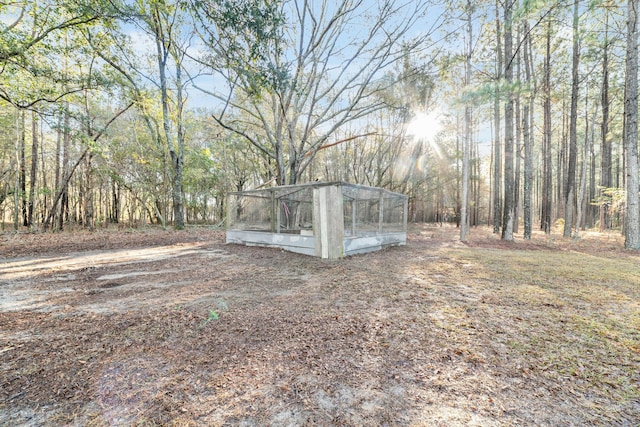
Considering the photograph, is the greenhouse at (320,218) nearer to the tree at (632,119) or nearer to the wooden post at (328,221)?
the wooden post at (328,221)

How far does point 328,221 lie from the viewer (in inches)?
212

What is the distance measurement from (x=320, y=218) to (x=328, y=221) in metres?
0.20

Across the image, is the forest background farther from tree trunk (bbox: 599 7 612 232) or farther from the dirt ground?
the dirt ground

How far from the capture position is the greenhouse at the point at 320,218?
5434 mm

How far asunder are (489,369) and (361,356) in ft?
2.63

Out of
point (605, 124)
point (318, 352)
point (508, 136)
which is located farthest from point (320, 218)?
point (605, 124)

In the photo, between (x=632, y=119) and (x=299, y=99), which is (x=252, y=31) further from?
(x=632, y=119)

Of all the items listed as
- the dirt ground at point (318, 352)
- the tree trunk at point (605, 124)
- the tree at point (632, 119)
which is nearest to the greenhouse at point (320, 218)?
the dirt ground at point (318, 352)

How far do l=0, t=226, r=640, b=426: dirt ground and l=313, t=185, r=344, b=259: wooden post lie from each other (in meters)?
1.74

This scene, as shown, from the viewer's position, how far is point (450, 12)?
28.0 ft

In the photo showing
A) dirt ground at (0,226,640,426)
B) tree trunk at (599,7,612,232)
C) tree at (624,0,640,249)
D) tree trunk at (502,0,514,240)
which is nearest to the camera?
dirt ground at (0,226,640,426)

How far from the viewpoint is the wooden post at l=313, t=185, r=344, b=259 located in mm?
5309

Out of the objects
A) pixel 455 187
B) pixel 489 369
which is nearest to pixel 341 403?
pixel 489 369

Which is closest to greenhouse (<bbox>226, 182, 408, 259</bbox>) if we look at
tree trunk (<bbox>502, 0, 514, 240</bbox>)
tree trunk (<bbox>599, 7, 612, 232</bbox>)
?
tree trunk (<bbox>502, 0, 514, 240</bbox>)
